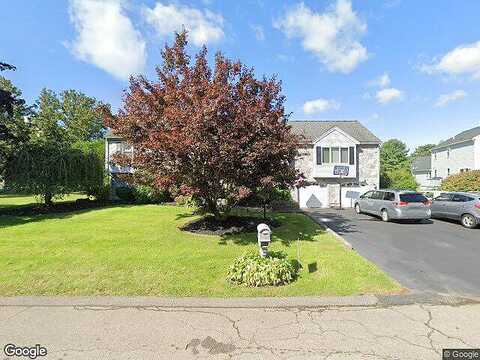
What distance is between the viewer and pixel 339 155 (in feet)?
77.4

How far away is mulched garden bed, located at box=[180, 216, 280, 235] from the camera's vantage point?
10.2 metres

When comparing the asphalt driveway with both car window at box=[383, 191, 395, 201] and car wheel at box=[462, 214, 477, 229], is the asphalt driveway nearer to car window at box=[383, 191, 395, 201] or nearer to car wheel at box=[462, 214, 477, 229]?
car wheel at box=[462, 214, 477, 229]

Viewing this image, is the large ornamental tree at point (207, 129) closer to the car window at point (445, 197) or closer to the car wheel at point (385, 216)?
the car wheel at point (385, 216)

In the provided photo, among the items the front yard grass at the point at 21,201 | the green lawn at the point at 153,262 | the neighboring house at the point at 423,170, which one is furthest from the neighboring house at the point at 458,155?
the front yard grass at the point at 21,201

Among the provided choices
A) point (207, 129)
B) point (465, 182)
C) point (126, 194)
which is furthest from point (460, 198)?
point (126, 194)

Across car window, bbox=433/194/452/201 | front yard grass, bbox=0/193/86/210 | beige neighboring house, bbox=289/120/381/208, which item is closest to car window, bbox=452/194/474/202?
car window, bbox=433/194/452/201

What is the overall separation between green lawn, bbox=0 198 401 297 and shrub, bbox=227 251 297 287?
184mm

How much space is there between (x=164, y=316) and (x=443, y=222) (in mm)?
14909

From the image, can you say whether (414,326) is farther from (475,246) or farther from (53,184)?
(53,184)

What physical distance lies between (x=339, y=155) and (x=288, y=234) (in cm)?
1492

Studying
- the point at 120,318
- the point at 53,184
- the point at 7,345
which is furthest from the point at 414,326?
the point at 53,184

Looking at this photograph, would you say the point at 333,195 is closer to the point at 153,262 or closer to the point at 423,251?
the point at 423,251

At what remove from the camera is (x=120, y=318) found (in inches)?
183

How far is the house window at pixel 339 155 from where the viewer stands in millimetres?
23547
